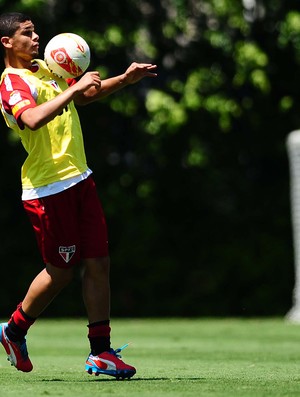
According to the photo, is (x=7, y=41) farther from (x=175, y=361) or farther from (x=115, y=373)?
(x=175, y=361)

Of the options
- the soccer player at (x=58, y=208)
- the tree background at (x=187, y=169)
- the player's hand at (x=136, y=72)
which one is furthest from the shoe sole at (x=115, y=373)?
the tree background at (x=187, y=169)

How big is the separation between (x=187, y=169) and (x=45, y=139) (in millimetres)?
11144

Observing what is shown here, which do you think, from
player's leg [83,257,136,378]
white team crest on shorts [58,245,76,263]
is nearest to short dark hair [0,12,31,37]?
white team crest on shorts [58,245,76,263]

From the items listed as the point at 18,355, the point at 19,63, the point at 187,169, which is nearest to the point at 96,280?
the point at 18,355

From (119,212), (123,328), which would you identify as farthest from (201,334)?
(119,212)

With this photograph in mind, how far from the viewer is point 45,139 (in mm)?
7117

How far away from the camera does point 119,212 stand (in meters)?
17.8

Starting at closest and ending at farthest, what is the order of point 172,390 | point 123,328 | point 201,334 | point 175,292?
point 172,390 → point 201,334 → point 123,328 → point 175,292

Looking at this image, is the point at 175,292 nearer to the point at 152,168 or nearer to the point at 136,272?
the point at 136,272

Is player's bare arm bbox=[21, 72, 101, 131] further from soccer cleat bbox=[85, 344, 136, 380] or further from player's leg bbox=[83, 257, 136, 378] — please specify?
soccer cleat bbox=[85, 344, 136, 380]

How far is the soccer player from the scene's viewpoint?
7.10 meters

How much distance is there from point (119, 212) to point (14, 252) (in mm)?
A: 1669

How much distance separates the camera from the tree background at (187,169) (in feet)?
56.6

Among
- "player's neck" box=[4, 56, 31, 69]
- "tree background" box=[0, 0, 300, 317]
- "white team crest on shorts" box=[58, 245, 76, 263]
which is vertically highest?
"player's neck" box=[4, 56, 31, 69]
